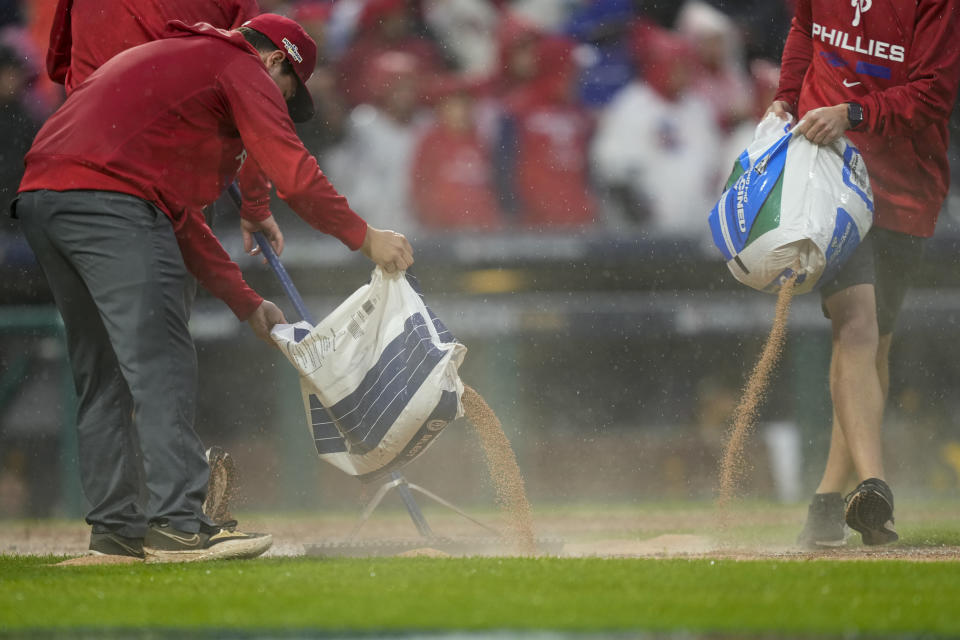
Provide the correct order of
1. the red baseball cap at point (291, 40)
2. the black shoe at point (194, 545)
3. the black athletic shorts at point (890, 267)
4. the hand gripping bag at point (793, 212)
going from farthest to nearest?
the black athletic shorts at point (890, 267)
the hand gripping bag at point (793, 212)
the red baseball cap at point (291, 40)
the black shoe at point (194, 545)

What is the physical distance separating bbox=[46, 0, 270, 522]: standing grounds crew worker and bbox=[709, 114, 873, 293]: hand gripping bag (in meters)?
1.46

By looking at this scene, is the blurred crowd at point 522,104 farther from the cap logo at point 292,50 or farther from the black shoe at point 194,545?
the black shoe at point 194,545

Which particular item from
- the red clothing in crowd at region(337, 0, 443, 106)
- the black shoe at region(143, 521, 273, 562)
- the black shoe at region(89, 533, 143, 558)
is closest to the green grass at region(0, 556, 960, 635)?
the black shoe at region(143, 521, 273, 562)

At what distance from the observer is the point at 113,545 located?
3.20 metres

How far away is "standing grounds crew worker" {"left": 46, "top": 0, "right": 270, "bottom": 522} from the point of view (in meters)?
3.60

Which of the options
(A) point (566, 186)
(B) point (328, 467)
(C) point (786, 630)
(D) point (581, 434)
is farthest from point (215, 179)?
(A) point (566, 186)

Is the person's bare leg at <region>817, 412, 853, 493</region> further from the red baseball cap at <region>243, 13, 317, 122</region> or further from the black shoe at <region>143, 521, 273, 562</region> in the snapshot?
the red baseball cap at <region>243, 13, 317, 122</region>

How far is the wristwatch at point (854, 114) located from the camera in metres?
3.52

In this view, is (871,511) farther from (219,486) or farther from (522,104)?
(522,104)

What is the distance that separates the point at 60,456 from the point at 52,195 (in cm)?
302

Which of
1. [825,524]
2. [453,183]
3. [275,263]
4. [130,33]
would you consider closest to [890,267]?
[825,524]

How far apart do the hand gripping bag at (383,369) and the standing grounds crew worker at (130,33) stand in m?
0.54

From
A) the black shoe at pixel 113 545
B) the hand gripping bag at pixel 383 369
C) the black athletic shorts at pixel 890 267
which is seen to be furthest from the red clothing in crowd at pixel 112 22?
the black athletic shorts at pixel 890 267

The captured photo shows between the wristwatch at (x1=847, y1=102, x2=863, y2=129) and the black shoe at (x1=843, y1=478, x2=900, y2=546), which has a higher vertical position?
the wristwatch at (x1=847, y1=102, x2=863, y2=129)
